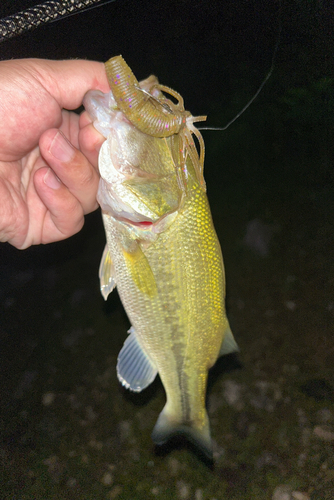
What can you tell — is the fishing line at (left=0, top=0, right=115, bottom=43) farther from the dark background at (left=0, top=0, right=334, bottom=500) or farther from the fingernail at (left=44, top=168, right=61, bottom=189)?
the dark background at (left=0, top=0, right=334, bottom=500)

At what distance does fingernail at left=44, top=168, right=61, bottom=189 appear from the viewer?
1527 mm

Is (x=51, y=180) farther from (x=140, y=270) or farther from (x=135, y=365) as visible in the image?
(x=135, y=365)

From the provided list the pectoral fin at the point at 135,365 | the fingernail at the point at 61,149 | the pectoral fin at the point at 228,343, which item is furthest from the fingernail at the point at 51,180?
the pectoral fin at the point at 228,343

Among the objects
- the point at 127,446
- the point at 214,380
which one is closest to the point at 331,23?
the point at 214,380

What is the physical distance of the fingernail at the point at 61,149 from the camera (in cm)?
133

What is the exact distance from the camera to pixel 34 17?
1.75 metres

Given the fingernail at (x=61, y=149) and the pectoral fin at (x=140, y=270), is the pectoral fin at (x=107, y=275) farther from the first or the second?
the fingernail at (x=61, y=149)

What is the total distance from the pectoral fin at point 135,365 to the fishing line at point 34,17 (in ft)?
5.50

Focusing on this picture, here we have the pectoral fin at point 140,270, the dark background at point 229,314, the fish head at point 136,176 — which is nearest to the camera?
the fish head at point 136,176

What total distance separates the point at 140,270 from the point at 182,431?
810mm

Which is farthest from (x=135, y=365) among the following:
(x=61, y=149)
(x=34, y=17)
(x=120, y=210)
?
(x=34, y=17)

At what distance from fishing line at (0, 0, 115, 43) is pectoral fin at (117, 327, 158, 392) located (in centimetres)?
168

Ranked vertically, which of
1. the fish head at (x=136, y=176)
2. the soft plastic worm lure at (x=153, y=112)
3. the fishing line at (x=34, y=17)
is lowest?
the fish head at (x=136, y=176)

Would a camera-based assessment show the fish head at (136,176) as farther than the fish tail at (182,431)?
No
